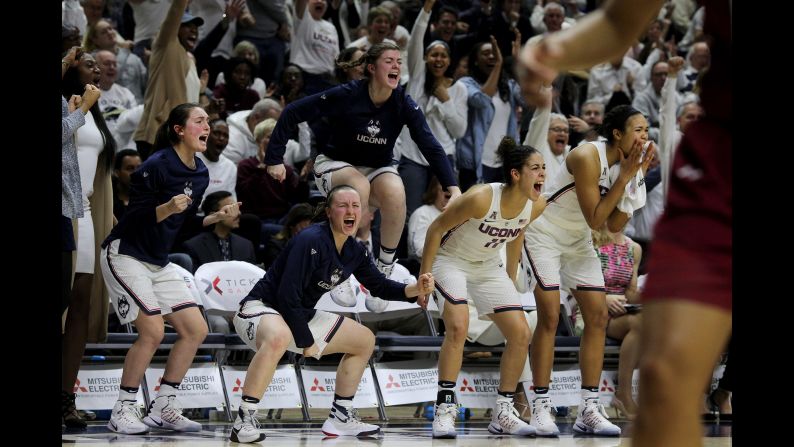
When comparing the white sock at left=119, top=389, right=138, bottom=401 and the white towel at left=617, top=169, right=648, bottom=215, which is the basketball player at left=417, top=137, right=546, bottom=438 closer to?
the white towel at left=617, top=169, right=648, bottom=215

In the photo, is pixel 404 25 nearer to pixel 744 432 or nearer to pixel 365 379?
pixel 365 379

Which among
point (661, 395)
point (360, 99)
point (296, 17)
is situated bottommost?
point (661, 395)

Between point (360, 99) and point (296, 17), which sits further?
point (296, 17)

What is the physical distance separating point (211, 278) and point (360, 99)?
1.83 metres

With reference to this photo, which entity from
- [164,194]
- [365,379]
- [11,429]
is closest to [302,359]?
[365,379]

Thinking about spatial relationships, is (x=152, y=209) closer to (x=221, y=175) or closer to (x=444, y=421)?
(x=444, y=421)

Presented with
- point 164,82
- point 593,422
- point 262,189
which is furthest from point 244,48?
point 593,422

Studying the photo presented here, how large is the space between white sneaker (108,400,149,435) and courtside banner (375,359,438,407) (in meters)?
2.07

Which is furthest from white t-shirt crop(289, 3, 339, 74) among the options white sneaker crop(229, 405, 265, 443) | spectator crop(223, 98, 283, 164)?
white sneaker crop(229, 405, 265, 443)

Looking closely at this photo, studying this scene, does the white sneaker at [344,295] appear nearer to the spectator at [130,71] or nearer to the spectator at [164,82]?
the spectator at [164,82]

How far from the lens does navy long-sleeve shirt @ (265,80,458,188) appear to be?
744 centimetres

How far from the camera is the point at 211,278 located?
26.9ft

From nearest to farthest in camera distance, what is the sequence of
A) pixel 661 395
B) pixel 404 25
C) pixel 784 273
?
1. pixel 661 395
2. pixel 784 273
3. pixel 404 25

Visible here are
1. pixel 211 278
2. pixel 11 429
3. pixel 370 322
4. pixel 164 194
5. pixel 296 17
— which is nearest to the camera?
pixel 11 429
